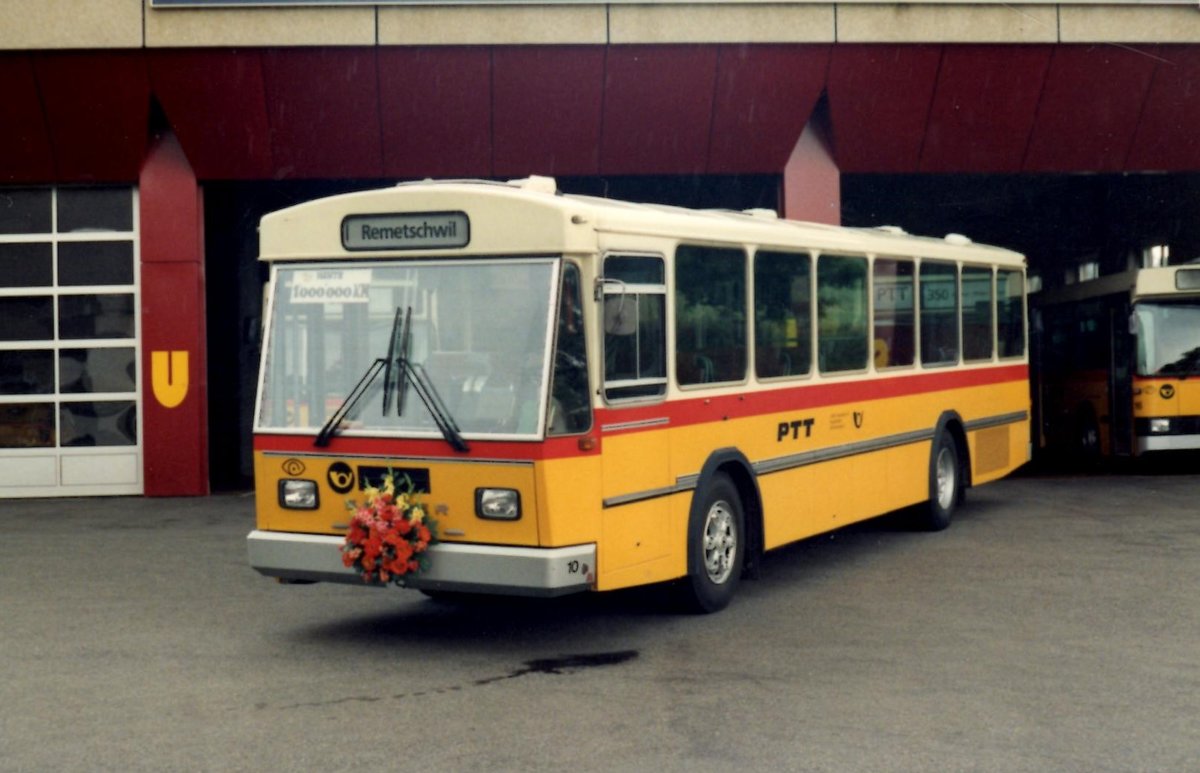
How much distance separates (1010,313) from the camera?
1542 centimetres

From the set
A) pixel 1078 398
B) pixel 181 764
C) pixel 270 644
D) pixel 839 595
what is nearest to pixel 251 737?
pixel 181 764

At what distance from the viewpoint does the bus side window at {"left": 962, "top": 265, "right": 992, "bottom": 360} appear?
14.3 meters

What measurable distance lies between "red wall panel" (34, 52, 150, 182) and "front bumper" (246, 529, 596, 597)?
10.7m

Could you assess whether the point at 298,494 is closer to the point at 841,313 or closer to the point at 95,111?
the point at 841,313

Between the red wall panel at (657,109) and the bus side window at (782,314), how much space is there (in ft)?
25.4

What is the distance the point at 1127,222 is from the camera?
27.1 meters

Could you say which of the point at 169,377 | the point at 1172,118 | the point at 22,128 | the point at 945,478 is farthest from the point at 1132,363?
the point at 22,128

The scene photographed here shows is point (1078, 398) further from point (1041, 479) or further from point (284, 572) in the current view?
point (284, 572)

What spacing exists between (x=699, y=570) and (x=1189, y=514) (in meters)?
7.03

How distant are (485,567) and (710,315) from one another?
7.76ft

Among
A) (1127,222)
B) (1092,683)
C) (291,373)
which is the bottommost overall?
(1092,683)

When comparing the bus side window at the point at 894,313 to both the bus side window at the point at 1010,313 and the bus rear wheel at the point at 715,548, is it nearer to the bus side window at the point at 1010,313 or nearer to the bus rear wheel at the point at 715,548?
the bus side window at the point at 1010,313

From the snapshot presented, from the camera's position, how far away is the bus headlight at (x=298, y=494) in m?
8.74

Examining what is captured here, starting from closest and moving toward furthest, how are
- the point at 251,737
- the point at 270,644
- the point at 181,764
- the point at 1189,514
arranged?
the point at 181,764, the point at 251,737, the point at 270,644, the point at 1189,514
